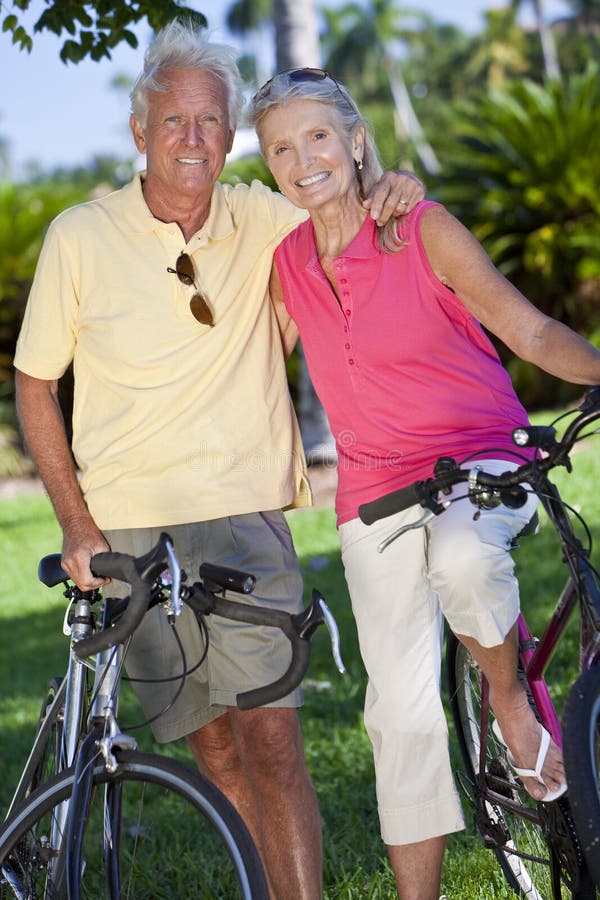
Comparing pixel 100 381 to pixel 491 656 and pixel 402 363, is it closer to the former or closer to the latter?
pixel 402 363

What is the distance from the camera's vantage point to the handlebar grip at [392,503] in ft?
8.82

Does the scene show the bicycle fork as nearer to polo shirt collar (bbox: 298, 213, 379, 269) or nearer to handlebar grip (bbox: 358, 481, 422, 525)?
handlebar grip (bbox: 358, 481, 422, 525)

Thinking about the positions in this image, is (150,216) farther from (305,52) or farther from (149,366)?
(305,52)

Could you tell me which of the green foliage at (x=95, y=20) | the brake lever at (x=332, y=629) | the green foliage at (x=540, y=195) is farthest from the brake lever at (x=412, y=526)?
the green foliage at (x=540, y=195)

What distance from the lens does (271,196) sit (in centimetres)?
370

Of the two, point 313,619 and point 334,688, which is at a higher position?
point 334,688

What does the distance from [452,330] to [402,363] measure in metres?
0.15

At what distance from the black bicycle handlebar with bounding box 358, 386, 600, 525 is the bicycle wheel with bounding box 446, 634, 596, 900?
2.67 feet

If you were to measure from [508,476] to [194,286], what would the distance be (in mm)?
1155

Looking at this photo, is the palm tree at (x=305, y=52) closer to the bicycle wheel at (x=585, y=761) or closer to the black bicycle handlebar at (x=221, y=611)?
the black bicycle handlebar at (x=221, y=611)

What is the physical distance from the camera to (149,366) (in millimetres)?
3330

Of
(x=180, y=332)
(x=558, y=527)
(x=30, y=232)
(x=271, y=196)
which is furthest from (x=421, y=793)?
(x=30, y=232)

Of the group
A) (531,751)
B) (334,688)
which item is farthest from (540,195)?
(531,751)

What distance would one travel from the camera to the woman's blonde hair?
3.22m
